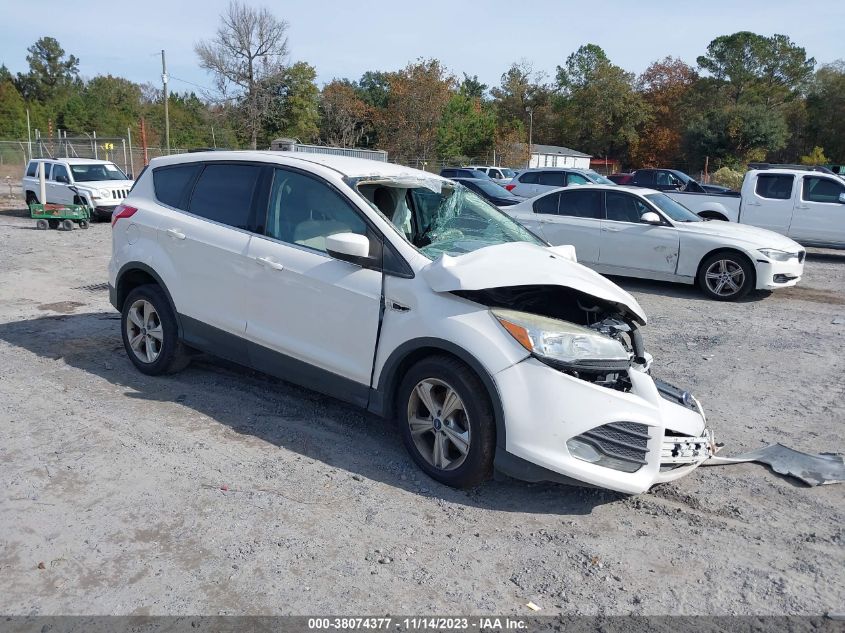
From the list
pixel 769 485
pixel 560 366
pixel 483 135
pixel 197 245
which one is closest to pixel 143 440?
pixel 197 245

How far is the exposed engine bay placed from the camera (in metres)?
3.82

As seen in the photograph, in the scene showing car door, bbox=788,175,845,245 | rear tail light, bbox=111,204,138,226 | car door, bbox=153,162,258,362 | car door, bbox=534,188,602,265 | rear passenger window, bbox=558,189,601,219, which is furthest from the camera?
car door, bbox=788,175,845,245

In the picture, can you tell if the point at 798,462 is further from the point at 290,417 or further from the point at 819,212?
the point at 819,212

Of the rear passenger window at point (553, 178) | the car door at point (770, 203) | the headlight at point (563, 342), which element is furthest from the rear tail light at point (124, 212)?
the rear passenger window at point (553, 178)

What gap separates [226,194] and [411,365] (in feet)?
7.19

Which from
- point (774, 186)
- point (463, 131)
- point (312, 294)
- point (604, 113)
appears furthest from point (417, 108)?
point (312, 294)

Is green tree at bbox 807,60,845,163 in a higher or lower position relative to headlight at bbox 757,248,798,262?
higher

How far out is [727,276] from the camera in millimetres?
9992

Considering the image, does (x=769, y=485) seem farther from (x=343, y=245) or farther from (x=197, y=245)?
(x=197, y=245)

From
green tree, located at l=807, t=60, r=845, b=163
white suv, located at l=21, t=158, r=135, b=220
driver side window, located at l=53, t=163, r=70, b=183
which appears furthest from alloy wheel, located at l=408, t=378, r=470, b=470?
green tree, located at l=807, t=60, r=845, b=163

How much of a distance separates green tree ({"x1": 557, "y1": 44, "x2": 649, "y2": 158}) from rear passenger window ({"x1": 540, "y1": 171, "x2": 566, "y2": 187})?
185 feet

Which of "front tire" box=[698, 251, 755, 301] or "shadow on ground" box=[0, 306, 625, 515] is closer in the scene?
"shadow on ground" box=[0, 306, 625, 515]

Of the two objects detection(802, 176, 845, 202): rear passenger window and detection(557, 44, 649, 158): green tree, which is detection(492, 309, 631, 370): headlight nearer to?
detection(802, 176, 845, 202): rear passenger window

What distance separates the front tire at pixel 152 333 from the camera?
18.1 ft
